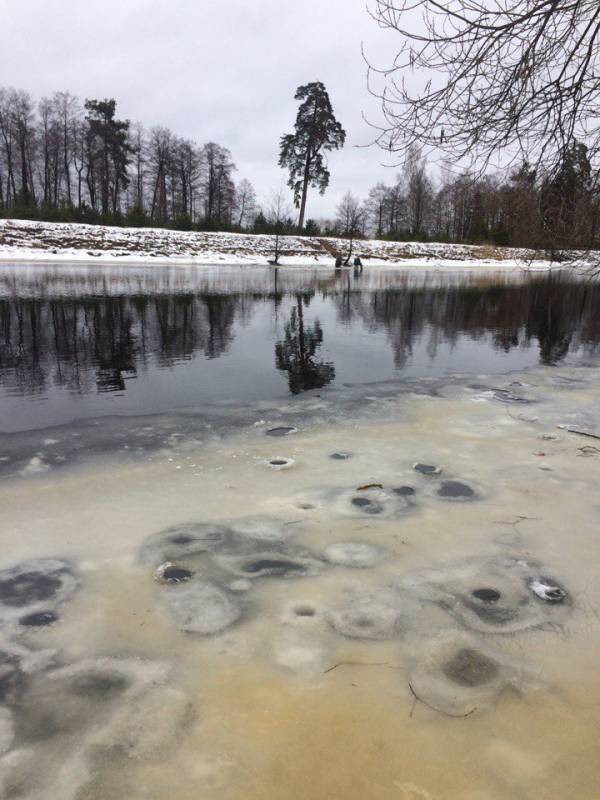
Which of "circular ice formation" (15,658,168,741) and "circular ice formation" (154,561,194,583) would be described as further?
"circular ice formation" (154,561,194,583)

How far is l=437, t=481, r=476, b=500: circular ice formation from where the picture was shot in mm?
4047

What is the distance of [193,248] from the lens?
1720 inches

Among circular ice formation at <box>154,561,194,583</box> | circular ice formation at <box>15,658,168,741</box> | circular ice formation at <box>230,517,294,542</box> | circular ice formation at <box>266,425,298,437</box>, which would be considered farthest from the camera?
circular ice formation at <box>266,425,298,437</box>

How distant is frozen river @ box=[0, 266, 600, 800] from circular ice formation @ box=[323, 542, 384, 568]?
0.06 ft

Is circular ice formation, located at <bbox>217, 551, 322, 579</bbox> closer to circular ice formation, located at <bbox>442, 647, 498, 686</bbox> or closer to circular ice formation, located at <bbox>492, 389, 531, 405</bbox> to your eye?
circular ice formation, located at <bbox>442, 647, 498, 686</bbox>

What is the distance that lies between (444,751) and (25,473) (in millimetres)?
3775

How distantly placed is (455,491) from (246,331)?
8684mm

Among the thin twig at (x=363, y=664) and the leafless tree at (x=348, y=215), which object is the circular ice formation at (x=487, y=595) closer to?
the thin twig at (x=363, y=664)

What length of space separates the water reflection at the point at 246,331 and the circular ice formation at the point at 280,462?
2250mm

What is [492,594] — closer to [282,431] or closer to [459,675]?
[459,675]

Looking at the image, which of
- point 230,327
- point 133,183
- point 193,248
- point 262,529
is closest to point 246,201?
point 133,183

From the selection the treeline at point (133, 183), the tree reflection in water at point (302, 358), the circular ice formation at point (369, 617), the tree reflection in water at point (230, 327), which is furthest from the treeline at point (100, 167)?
the circular ice formation at point (369, 617)

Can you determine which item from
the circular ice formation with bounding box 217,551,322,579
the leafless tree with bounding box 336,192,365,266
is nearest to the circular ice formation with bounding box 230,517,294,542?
the circular ice formation with bounding box 217,551,322,579

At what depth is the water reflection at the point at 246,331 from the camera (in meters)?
8.20
